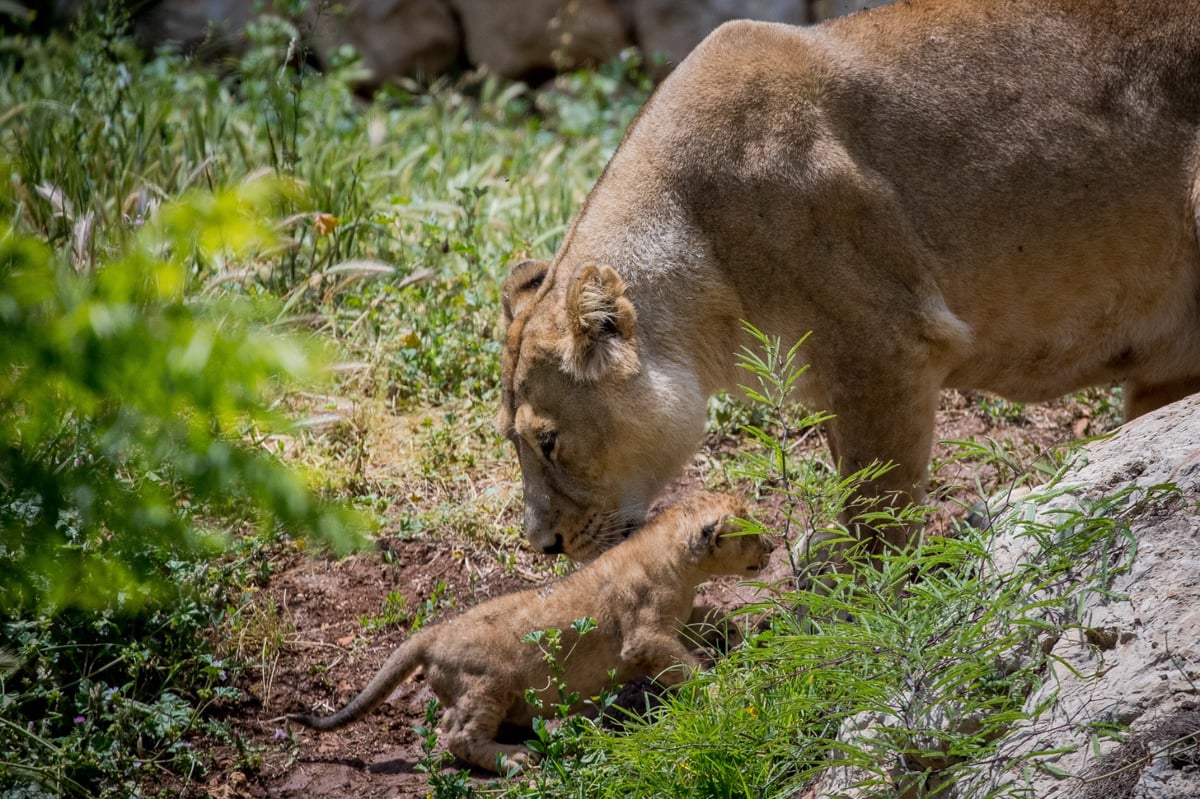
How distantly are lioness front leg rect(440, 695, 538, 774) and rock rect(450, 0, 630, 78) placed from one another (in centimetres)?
964

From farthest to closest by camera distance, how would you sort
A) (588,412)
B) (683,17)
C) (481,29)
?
(481,29) < (683,17) < (588,412)

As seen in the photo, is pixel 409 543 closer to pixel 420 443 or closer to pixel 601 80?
pixel 420 443

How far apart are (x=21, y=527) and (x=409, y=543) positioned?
11.7 feet

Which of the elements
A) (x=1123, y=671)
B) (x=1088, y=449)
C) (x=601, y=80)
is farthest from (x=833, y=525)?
(x=601, y=80)

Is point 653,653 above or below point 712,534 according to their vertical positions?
below

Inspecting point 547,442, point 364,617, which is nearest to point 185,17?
point 364,617

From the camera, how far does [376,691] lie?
452 cm

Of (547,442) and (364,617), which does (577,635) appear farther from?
(364,617)

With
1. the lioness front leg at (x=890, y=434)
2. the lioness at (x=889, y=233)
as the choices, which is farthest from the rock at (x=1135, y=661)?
the lioness at (x=889, y=233)

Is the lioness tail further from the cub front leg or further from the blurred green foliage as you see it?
the blurred green foliage

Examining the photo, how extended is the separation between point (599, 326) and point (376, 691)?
151 centimetres

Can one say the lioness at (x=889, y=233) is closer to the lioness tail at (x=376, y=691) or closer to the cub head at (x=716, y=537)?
the cub head at (x=716, y=537)

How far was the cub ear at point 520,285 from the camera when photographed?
5312mm

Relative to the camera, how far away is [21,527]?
232 centimetres
